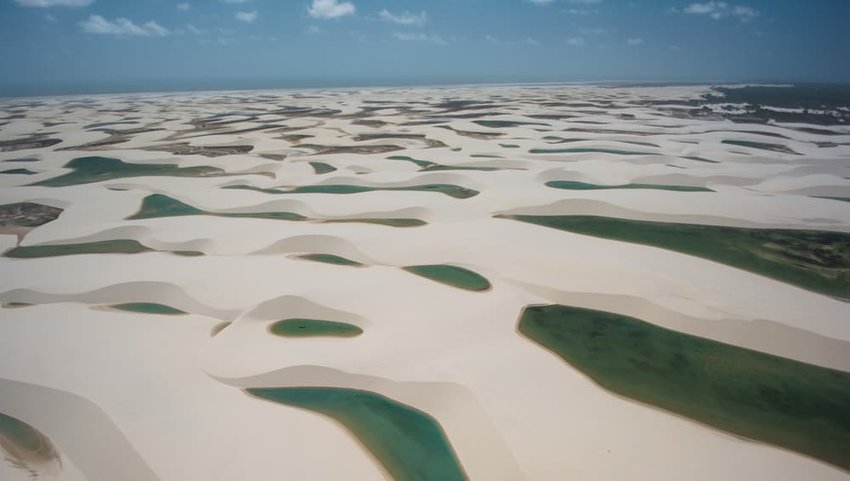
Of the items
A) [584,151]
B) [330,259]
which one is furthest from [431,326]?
[584,151]

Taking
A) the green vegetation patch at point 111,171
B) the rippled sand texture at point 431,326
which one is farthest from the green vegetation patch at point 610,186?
the green vegetation patch at point 111,171

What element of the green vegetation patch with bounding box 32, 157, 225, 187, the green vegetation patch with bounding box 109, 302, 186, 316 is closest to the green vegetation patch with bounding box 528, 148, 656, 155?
the green vegetation patch with bounding box 32, 157, 225, 187

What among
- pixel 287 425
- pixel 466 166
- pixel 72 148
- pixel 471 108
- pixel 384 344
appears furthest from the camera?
pixel 471 108

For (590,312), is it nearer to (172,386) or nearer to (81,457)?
(172,386)

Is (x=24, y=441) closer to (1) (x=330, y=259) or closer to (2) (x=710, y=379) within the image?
(1) (x=330, y=259)

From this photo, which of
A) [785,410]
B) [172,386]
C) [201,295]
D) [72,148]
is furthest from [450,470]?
[72,148]
